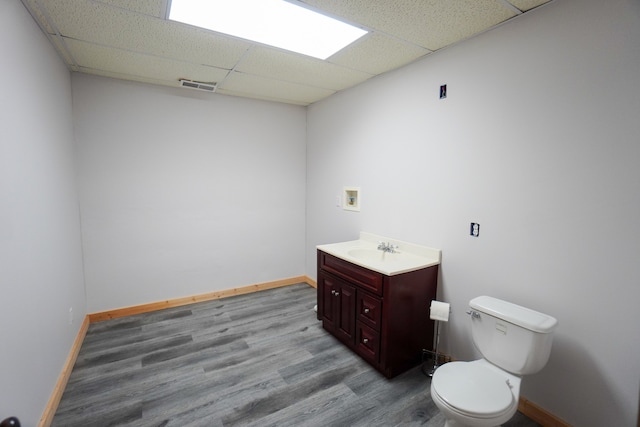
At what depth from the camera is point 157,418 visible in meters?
1.83

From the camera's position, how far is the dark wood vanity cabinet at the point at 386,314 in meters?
2.14

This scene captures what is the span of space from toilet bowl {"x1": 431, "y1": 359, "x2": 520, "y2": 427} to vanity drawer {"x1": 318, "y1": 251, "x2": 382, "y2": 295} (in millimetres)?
692

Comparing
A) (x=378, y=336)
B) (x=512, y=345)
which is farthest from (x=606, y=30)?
(x=378, y=336)

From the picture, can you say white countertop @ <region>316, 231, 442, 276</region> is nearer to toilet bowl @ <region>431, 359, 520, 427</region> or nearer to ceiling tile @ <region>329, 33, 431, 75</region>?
toilet bowl @ <region>431, 359, 520, 427</region>

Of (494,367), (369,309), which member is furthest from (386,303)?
(494,367)

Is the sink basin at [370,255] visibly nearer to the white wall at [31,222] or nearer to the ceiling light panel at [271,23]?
the ceiling light panel at [271,23]

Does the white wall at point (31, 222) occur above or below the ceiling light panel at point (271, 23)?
below

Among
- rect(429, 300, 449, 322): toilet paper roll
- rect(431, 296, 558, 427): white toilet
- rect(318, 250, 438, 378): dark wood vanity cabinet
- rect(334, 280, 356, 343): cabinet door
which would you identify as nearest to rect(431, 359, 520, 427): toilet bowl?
rect(431, 296, 558, 427): white toilet

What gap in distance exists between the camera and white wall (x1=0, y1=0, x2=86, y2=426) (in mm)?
1416

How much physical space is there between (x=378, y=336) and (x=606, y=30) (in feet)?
7.28

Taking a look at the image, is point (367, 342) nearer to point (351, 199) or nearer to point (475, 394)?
point (475, 394)

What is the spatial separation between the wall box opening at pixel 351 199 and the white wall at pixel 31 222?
254cm

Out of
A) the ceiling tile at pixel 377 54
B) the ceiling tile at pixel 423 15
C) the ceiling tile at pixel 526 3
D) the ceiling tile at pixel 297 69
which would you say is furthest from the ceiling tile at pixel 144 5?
the ceiling tile at pixel 526 3

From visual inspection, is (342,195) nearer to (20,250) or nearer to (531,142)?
(531,142)
